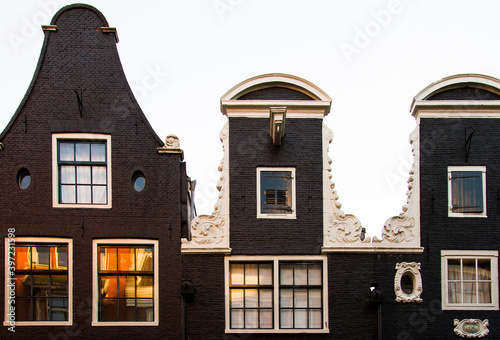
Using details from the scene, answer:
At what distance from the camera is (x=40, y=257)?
41.7ft

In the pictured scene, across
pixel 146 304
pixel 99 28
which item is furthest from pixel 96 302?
pixel 99 28

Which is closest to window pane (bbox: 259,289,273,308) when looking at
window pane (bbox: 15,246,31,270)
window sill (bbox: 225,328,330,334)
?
window sill (bbox: 225,328,330,334)

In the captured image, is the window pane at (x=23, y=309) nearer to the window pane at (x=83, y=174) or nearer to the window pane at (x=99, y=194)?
the window pane at (x=99, y=194)

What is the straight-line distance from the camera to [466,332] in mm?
12547

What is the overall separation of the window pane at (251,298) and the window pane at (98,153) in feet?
16.4

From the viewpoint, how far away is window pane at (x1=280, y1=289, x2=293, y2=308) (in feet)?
42.1

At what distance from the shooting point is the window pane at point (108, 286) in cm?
1273

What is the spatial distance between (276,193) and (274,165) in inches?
28.6

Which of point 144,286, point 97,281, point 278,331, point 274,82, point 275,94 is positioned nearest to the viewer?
point 278,331

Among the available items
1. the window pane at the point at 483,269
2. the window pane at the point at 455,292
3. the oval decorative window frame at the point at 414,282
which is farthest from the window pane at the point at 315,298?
the window pane at the point at 483,269

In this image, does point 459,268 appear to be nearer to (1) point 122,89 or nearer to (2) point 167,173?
(2) point 167,173

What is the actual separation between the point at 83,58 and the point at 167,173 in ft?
12.6

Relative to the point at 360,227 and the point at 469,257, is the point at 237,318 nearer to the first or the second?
the point at 360,227

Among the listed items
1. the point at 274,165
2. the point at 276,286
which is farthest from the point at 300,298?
the point at 274,165
